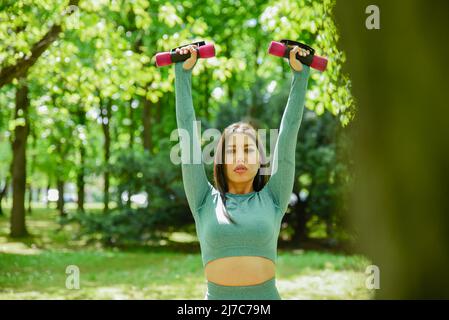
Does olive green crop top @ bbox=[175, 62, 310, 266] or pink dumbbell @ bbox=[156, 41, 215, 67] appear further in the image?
pink dumbbell @ bbox=[156, 41, 215, 67]

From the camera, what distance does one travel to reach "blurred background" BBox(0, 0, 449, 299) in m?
1.70

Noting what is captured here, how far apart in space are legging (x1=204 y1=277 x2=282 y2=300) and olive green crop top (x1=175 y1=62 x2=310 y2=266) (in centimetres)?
12

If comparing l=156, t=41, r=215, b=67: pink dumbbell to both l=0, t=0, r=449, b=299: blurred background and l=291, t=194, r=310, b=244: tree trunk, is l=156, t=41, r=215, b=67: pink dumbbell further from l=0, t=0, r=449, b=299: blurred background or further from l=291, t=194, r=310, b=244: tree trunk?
l=291, t=194, r=310, b=244: tree trunk

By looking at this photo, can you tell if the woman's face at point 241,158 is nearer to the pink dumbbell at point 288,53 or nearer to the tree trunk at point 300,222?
the pink dumbbell at point 288,53

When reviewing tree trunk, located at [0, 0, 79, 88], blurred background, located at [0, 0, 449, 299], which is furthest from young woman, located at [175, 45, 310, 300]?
tree trunk, located at [0, 0, 79, 88]

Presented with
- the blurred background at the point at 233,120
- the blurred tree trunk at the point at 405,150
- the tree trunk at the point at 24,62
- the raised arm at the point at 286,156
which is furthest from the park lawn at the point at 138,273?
the blurred tree trunk at the point at 405,150

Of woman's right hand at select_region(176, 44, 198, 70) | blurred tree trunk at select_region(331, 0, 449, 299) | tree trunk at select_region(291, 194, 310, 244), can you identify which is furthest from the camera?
tree trunk at select_region(291, 194, 310, 244)

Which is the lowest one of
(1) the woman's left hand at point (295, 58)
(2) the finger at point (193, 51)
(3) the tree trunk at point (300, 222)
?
(3) the tree trunk at point (300, 222)

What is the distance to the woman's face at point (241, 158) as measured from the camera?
2.25 metres

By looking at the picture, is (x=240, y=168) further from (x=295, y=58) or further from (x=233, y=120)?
(x=233, y=120)

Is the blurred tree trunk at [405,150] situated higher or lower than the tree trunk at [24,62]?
lower

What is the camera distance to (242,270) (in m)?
2.10

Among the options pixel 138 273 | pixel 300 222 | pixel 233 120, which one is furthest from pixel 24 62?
pixel 300 222
